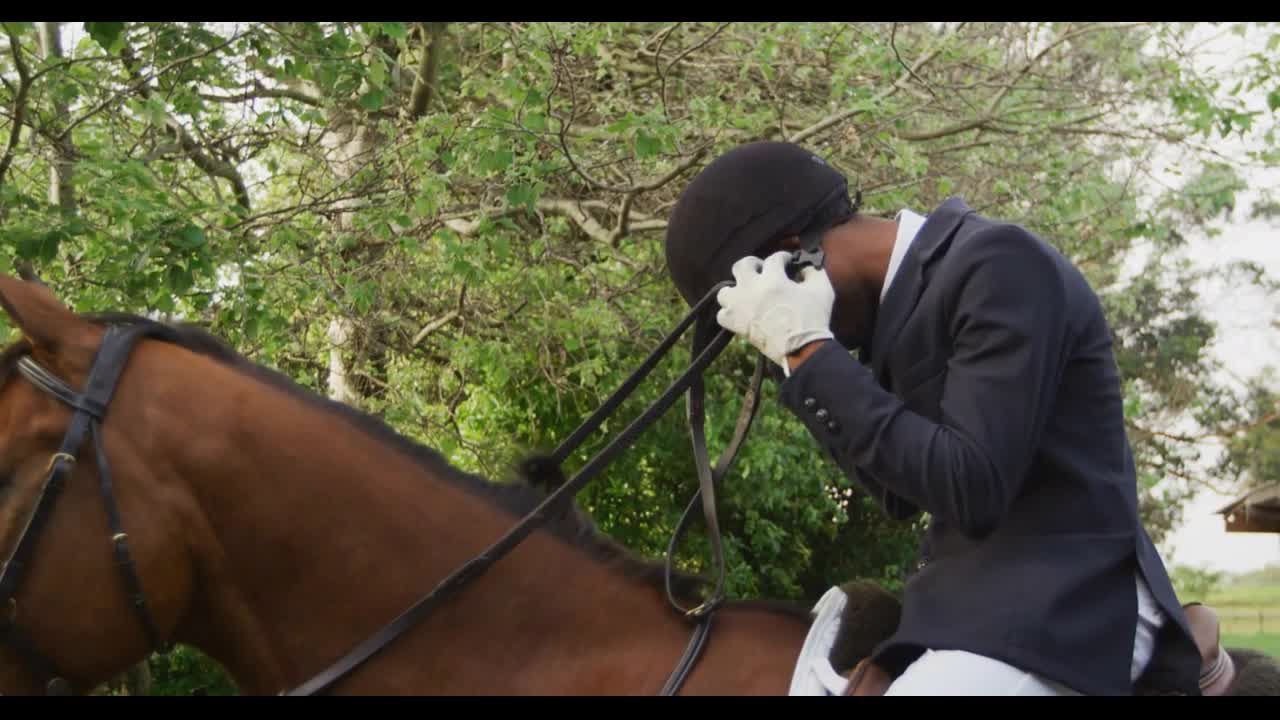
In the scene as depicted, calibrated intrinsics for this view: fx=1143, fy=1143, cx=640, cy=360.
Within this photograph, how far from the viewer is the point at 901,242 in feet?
7.56

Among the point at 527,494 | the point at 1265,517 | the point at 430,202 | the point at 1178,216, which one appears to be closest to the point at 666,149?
the point at 430,202

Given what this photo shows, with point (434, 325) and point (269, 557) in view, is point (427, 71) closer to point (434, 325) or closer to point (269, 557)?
point (434, 325)

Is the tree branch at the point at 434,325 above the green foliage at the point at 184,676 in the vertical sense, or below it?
above

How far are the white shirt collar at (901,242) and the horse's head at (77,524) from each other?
4.79ft

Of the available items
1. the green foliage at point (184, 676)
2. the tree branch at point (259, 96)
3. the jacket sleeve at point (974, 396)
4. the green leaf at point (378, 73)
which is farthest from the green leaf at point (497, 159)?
the green foliage at point (184, 676)

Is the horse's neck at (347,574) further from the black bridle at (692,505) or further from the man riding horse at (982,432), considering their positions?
the man riding horse at (982,432)

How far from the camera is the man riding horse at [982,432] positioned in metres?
1.99

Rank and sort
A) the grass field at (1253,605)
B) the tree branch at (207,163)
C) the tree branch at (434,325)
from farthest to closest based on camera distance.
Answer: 1. the grass field at (1253,605)
2. the tree branch at (434,325)
3. the tree branch at (207,163)

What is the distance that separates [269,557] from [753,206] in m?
1.20

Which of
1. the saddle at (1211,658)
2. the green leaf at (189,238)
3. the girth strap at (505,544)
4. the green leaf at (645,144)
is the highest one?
the green leaf at (189,238)

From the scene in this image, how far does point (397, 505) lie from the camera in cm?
237

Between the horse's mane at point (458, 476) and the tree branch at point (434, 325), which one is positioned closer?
the horse's mane at point (458, 476)

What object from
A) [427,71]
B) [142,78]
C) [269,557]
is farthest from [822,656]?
[427,71]

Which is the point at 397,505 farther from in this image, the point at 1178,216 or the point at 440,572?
the point at 1178,216
